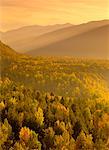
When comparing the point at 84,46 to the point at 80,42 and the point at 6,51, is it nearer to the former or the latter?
the point at 80,42

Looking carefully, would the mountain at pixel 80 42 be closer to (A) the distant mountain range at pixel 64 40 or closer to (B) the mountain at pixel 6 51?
(A) the distant mountain range at pixel 64 40

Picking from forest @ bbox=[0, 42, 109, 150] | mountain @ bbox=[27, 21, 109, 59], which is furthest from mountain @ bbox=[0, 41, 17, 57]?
mountain @ bbox=[27, 21, 109, 59]

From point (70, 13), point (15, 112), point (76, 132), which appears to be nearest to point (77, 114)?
point (76, 132)

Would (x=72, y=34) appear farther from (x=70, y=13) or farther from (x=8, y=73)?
(x=8, y=73)

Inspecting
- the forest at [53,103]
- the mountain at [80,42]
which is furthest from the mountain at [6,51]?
the mountain at [80,42]

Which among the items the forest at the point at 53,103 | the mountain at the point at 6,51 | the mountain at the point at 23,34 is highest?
the mountain at the point at 23,34

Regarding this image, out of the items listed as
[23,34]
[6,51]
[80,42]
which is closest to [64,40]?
[80,42]
